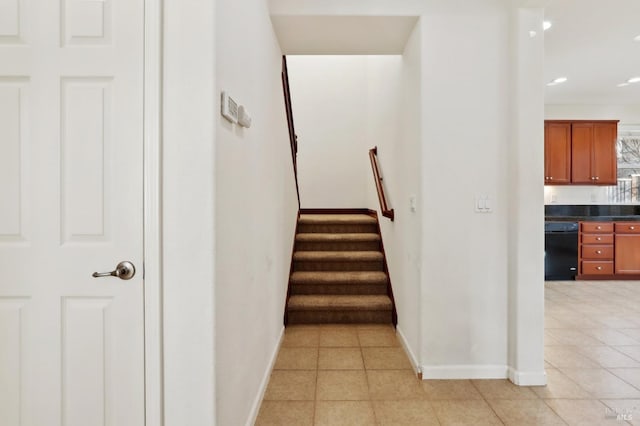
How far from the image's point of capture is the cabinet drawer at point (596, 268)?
17.0ft

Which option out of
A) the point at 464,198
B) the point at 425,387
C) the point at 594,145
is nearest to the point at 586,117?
the point at 594,145

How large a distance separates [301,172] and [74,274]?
14.4ft

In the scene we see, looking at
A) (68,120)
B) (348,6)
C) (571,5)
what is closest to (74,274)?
(68,120)

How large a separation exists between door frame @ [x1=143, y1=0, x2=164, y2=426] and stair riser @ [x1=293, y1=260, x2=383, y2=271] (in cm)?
247

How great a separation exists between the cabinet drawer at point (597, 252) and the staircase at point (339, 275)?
3476mm

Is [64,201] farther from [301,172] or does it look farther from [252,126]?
[301,172]

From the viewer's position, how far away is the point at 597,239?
17.0 feet

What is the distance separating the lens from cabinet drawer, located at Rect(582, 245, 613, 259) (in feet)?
17.0

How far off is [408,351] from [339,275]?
3.86ft

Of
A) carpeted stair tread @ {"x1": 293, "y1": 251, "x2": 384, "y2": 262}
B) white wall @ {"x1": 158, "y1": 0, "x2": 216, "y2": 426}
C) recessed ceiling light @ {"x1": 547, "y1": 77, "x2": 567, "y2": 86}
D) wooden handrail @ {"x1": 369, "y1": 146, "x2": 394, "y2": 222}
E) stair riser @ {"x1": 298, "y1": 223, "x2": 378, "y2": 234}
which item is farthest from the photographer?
recessed ceiling light @ {"x1": 547, "y1": 77, "x2": 567, "y2": 86}

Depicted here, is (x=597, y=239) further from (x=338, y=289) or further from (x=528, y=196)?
(x=338, y=289)

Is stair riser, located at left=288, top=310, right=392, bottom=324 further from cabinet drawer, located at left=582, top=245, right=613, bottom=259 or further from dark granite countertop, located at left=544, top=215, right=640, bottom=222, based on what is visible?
cabinet drawer, located at left=582, top=245, right=613, bottom=259

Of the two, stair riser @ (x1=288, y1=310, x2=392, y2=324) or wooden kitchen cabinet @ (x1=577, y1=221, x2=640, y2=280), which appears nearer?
stair riser @ (x1=288, y1=310, x2=392, y2=324)

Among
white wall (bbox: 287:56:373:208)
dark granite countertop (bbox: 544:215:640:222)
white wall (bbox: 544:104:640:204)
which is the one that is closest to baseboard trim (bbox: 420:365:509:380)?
white wall (bbox: 287:56:373:208)
